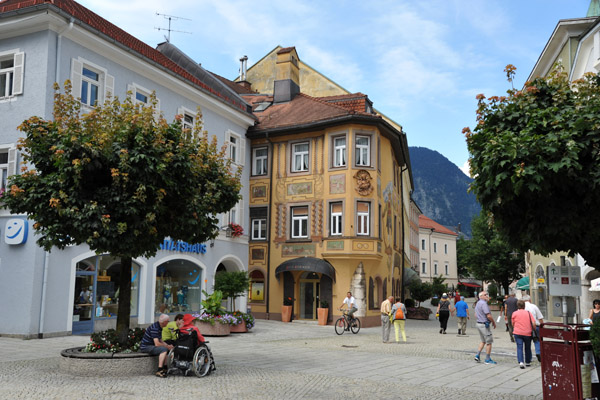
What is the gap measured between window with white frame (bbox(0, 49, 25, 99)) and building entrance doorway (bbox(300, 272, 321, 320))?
16.3m

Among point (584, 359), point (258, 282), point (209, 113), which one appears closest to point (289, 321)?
point (258, 282)

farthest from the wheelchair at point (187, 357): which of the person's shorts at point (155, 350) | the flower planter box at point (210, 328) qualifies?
the flower planter box at point (210, 328)

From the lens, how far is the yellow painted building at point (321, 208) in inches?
→ 1078

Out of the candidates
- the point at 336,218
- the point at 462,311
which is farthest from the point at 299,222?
the point at 462,311

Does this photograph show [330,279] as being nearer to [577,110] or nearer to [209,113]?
[209,113]

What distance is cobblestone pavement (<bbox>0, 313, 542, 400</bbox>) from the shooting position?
9.20 meters

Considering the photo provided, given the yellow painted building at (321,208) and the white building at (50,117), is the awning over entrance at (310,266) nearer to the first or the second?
the yellow painted building at (321,208)

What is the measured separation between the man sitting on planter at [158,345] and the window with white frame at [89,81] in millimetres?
10440

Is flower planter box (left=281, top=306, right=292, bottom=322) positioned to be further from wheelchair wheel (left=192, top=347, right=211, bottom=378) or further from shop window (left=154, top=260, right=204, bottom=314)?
wheelchair wheel (left=192, top=347, right=211, bottom=378)

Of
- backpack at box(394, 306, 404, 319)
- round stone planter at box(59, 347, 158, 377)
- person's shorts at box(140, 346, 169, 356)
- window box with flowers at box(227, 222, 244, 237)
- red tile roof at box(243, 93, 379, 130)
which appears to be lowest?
round stone planter at box(59, 347, 158, 377)

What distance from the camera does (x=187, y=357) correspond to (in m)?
10.7

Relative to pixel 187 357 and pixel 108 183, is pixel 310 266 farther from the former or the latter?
pixel 108 183

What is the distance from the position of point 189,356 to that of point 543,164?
23.5ft

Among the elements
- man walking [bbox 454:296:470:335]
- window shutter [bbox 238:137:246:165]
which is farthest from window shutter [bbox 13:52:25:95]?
man walking [bbox 454:296:470:335]
